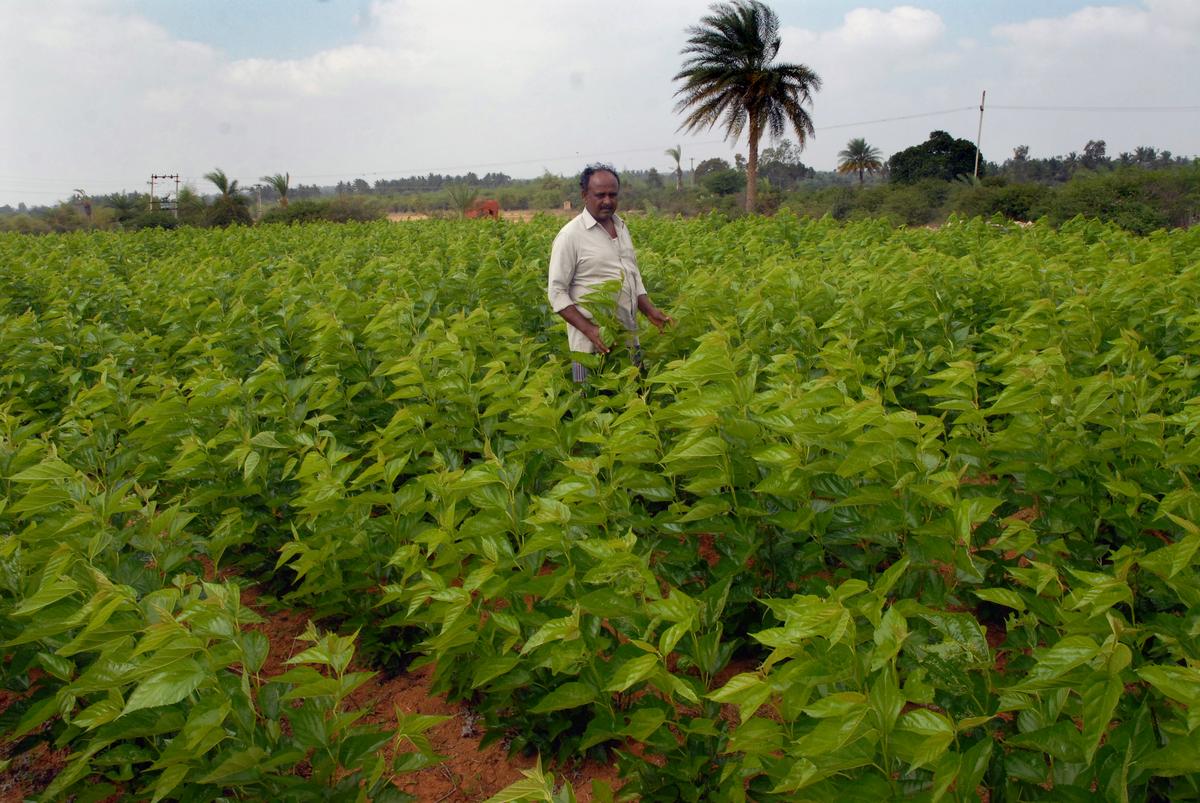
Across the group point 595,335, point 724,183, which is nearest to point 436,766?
point 595,335

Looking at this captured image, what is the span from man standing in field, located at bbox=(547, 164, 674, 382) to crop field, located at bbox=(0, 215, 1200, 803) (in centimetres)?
30

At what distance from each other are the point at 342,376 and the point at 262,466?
1.25 m

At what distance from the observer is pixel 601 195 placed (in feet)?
14.1

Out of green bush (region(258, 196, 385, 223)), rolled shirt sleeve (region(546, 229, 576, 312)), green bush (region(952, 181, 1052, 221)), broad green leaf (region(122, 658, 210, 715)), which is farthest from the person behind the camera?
green bush (region(258, 196, 385, 223))

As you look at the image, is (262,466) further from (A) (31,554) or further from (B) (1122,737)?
(B) (1122,737)

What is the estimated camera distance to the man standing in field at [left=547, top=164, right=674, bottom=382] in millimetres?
4223

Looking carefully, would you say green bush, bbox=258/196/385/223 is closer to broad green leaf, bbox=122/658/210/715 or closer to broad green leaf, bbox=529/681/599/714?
broad green leaf, bbox=529/681/599/714

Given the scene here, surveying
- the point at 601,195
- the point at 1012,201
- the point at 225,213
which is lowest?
the point at 601,195

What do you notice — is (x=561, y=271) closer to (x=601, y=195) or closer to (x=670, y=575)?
(x=601, y=195)

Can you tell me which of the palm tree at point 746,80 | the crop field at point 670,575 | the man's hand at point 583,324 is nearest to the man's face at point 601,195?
the man's hand at point 583,324

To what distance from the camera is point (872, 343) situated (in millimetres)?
4000

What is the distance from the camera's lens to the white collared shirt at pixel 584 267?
423 centimetres

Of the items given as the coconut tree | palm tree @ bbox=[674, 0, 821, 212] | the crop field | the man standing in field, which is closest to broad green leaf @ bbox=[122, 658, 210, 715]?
the crop field

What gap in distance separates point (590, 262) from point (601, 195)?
1.20 ft
